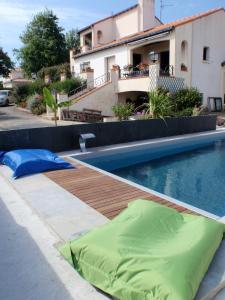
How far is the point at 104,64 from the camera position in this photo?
80.7 feet

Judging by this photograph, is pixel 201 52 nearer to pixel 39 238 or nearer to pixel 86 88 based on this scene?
pixel 86 88

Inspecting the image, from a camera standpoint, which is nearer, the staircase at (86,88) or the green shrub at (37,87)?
the staircase at (86,88)

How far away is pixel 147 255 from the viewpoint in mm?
2789

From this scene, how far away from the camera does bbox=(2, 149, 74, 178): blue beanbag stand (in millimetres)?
6604

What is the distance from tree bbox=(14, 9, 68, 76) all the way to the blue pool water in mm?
30093

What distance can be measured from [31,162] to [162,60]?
18118 mm

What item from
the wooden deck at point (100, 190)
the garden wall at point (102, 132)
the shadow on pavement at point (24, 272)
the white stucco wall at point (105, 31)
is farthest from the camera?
the white stucco wall at point (105, 31)

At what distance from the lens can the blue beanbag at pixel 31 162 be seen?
660cm

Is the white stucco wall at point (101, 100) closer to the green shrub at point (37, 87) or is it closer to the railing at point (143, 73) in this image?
the railing at point (143, 73)

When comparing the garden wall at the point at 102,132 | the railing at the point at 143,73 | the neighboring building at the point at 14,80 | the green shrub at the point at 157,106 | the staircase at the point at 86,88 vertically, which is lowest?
the garden wall at the point at 102,132

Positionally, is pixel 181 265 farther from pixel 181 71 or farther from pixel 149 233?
pixel 181 71

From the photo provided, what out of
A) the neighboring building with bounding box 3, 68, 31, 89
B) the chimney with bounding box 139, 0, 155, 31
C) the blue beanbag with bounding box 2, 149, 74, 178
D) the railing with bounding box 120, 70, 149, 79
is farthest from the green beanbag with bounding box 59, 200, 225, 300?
the neighboring building with bounding box 3, 68, 31, 89

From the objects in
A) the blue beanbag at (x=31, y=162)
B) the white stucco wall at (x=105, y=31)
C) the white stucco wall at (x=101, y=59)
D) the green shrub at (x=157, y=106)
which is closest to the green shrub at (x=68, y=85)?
the white stucco wall at (x=101, y=59)

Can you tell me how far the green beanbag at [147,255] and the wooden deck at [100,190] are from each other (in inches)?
47.1
